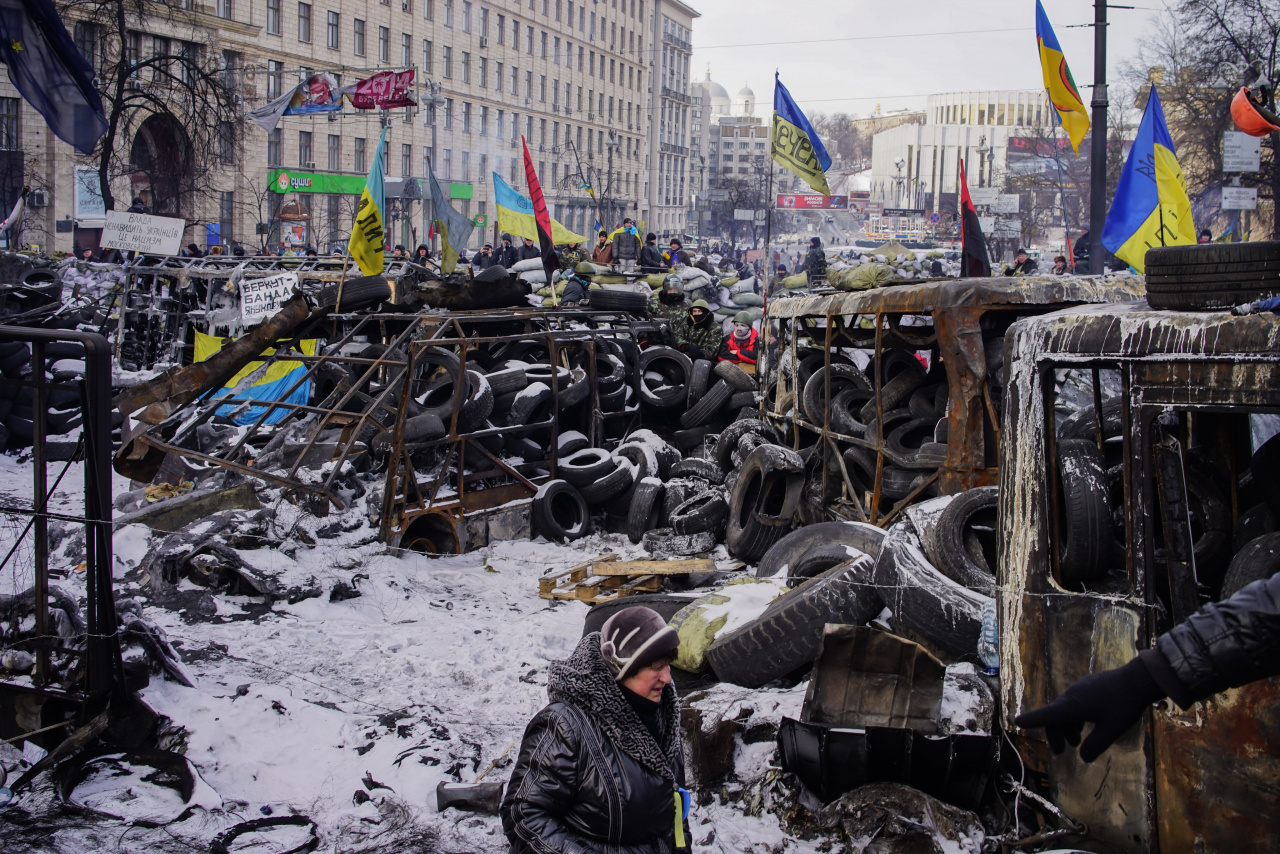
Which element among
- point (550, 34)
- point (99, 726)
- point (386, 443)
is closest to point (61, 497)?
point (386, 443)

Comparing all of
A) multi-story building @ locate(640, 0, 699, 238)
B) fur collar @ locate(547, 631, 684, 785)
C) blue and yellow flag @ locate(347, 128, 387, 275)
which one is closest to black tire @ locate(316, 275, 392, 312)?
blue and yellow flag @ locate(347, 128, 387, 275)

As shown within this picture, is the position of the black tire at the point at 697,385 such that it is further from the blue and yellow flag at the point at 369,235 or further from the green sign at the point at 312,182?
the green sign at the point at 312,182

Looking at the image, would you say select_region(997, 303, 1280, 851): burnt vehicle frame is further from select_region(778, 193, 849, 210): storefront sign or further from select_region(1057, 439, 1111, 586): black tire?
select_region(778, 193, 849, 210): storefront sign

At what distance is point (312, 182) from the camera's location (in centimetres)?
4625

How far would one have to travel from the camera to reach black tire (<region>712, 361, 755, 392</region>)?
11578 millimetres

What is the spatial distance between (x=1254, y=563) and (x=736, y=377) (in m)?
8.92

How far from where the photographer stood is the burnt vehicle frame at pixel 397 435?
7867mm

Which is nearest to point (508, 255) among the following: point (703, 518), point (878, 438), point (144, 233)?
point (144, 233)

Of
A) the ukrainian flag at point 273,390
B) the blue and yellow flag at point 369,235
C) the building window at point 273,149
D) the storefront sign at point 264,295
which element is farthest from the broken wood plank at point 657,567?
the building window at point 273,149

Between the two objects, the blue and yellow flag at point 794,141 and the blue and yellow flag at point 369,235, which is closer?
the blue and yellow flag at point 369,235

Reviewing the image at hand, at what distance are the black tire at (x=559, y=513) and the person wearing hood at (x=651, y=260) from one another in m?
10.1

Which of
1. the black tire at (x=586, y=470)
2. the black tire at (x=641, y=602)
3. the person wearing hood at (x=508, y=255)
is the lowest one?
the black tire at (x=641, y=602)

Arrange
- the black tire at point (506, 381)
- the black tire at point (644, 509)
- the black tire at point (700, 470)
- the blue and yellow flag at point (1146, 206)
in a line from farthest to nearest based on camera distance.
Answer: the black tire at point (506, 381), the black tire at point (700, 470), the black tire at point (644, 509), the blue and yellow flag at point (1146, 206)

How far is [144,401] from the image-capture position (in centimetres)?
791
